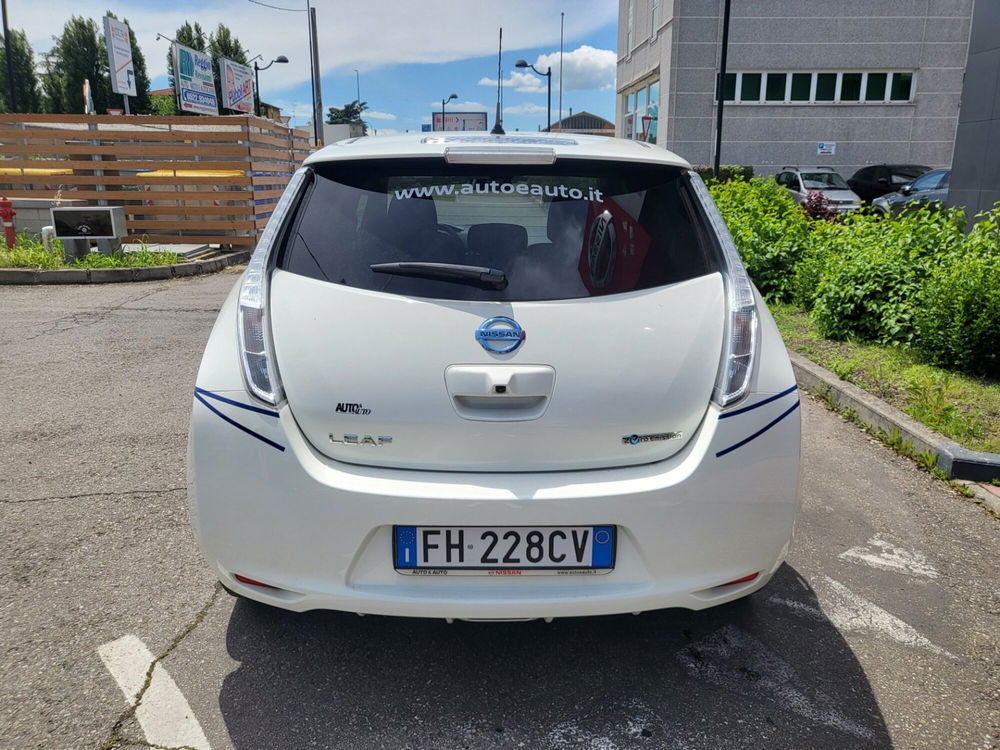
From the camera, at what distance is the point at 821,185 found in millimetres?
20234

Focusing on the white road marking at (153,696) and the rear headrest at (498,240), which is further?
the rear headrest at (498,240)

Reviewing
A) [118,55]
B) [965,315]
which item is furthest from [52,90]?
[965,315]

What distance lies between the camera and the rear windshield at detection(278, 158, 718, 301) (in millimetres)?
2355

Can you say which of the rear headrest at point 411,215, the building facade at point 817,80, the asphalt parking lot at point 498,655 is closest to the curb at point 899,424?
the asphalt parking lot at point 498,655

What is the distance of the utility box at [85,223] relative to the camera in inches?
484

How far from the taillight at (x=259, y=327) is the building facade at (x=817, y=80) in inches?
1171

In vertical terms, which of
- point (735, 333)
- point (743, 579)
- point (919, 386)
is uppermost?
point (735, 333)

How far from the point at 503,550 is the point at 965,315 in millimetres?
4616

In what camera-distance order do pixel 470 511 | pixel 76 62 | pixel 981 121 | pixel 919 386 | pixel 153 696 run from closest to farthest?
pixel 470 511
pixel 153 696
pixel 919 386
pixel 981 121
pixel 76 62

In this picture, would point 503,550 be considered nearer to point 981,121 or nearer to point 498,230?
point 498,230

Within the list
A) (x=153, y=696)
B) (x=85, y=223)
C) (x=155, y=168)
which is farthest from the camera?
(x=155, y=168)

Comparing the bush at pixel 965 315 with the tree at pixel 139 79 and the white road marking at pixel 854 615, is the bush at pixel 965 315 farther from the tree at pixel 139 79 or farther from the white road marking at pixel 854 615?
the tree at pixel 139 79

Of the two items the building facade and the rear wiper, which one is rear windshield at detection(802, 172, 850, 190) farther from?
the rear wiper

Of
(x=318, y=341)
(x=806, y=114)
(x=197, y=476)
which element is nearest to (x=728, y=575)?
(x=318, y=341)
